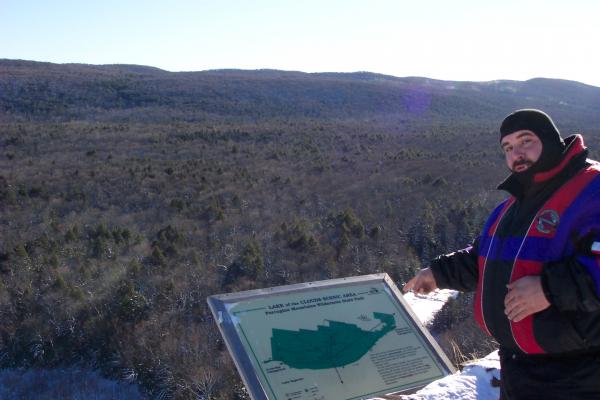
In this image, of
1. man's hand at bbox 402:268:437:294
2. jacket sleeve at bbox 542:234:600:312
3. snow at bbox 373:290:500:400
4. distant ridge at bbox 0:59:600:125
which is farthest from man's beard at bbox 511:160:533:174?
distant ridge at bbox 0:59:600:125

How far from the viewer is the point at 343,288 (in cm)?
380

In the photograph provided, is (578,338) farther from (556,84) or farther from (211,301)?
(556,84)

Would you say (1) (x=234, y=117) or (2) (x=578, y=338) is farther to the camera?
(1) (x=234, y=117)

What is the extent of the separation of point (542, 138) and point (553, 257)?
525 millimetres

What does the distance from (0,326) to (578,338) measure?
255 inches

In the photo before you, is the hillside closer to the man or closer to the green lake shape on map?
the green lake shape on map

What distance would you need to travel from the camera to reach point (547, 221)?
2.18 meters

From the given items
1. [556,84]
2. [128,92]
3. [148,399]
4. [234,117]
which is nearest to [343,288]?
[148,399]

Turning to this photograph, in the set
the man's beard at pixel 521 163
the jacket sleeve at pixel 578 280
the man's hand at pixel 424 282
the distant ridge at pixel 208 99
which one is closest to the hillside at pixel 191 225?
the man's hand at pixel 424 282

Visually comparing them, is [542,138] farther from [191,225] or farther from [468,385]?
[191,225]

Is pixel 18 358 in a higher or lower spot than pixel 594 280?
lower

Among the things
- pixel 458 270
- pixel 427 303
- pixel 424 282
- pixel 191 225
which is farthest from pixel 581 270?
pixel 191 225

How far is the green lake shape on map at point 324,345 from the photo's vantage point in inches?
128

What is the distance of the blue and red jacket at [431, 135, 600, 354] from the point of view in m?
2.01
